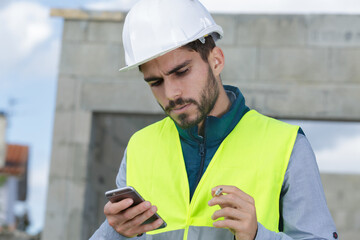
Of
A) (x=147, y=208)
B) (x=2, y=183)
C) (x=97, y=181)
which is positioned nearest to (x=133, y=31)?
(x=147, y=208)

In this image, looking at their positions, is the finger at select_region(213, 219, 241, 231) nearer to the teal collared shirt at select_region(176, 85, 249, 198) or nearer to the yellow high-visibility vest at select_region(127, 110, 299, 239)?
the yellow high-visibility vest at select_region(127, 110, 299, 239)

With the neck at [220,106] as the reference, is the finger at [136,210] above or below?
below

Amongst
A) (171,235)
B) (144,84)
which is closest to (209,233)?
(171,235)

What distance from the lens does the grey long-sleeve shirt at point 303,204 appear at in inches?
81.0

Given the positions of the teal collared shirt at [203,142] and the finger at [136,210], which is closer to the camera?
the finger at [136,210]

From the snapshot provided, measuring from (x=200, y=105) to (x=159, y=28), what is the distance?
15.2 inches

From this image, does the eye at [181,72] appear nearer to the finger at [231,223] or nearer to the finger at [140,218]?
the finger at [140,218]

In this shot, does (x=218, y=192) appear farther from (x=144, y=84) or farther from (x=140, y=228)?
(x=144, y=84)

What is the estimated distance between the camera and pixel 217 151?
2.33m

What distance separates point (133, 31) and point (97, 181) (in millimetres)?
5015

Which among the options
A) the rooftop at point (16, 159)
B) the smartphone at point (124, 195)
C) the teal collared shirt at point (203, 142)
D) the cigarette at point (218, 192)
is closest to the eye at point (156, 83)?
the teal collared shirt at point (203, 142)

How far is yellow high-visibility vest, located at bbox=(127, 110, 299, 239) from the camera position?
218cm

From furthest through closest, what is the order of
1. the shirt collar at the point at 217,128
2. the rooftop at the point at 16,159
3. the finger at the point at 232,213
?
1. the rooftop at the point at 16,159
2. the shirt collar at the point at 217,128
3. the finger at the point at 232,213

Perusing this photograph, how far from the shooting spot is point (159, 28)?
2.41m
